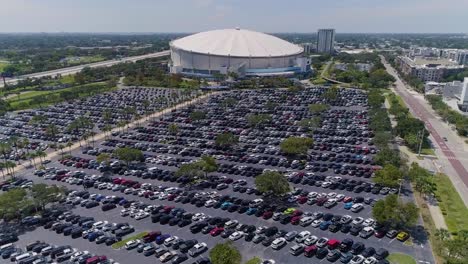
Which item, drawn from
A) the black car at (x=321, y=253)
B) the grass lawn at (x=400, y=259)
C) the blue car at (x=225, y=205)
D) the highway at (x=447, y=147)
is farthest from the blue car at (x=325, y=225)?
the highway at (x=447, y=147)

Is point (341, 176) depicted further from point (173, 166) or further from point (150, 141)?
point (150, 141)

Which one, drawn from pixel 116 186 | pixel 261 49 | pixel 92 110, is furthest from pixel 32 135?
pixel 261 49

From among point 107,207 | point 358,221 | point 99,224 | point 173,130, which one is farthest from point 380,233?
point 173,130

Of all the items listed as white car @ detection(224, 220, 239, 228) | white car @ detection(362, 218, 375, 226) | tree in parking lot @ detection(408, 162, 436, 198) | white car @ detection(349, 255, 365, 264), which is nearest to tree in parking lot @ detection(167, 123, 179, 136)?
white car @ detection(224, 220, 239, 228)

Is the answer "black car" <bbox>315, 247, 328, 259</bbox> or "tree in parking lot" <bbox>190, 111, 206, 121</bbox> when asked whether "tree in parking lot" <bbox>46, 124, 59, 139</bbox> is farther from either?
"black car" <bbox>315, 247, 328, 259</bbox>

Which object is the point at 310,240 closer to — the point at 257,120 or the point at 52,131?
the point at 257,120

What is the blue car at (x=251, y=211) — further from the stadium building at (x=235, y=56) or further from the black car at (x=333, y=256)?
the stadium building at (x=235, y=56)
